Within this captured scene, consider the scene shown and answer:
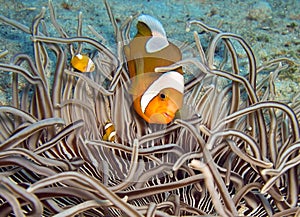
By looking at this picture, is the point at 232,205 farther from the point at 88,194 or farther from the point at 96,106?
the point at 96,106

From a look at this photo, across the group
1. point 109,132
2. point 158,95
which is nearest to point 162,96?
point 158,95

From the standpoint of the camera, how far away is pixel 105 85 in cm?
134

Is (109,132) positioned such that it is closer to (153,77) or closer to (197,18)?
(153,77)

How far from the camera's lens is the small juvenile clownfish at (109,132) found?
114cm

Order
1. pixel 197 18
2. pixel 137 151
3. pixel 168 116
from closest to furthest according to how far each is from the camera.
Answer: pixel 137 151 < pixel 168 116 < pixel 197 18

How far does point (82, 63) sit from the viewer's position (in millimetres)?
1290

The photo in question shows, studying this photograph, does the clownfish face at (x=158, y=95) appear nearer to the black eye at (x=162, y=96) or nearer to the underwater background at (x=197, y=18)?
the black eye at (x=162, y=96)

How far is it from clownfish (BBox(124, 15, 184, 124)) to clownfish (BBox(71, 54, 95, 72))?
135 millimetres

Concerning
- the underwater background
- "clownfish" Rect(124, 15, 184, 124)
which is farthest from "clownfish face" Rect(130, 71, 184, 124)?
the underwater background

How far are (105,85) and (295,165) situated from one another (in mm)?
701

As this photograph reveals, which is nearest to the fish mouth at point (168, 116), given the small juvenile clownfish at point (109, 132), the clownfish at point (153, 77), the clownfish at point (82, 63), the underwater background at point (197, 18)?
the clownfish at point (153, 77)

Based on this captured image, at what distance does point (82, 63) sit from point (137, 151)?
545mm

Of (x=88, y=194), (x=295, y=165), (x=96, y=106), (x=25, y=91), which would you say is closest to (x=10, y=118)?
(x=25, y=91)

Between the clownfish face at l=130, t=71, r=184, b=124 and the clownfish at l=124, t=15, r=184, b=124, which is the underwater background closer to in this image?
the clownfish at l=124, t=15, r=184, b=124
